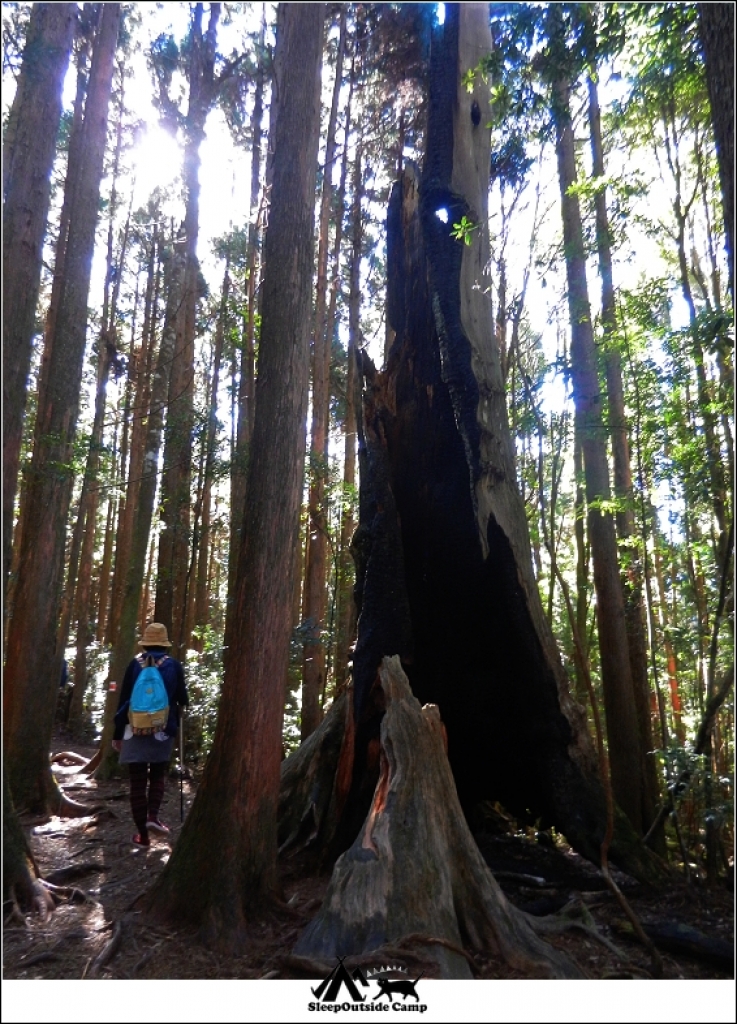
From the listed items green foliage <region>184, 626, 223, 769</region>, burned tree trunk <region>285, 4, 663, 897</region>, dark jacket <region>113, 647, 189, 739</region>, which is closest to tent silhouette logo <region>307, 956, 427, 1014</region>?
burned tree trunk <region>285, 4, 663, 897</region>

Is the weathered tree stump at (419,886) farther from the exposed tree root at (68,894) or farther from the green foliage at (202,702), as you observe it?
the green foliage at (202,702)

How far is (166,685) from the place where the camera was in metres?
6.36

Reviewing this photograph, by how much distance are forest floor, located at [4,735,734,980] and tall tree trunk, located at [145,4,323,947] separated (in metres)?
0.23

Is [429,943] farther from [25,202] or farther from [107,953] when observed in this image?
[25,202]

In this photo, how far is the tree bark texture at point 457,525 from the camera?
600cm

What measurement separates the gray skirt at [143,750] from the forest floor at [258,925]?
2.61 ft

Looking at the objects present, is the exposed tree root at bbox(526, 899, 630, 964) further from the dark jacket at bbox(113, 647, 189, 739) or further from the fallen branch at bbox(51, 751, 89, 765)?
the fallen branch at bbox(51, 751, 89, 765)

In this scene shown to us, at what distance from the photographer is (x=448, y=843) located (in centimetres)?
437

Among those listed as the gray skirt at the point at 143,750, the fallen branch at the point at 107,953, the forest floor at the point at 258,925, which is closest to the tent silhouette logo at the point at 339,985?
the forest floor at the point at 258,925

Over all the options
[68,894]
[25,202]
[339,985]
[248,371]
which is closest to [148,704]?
[68,894]

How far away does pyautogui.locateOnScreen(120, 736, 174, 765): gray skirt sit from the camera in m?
6.03

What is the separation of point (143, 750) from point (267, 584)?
2325 millimetres

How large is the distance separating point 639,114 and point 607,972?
8366mm

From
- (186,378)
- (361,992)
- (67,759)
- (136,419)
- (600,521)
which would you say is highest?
(136,419)
